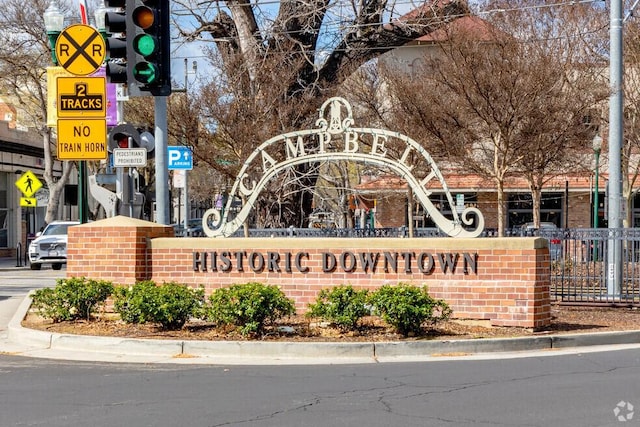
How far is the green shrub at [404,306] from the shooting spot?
11.4 m

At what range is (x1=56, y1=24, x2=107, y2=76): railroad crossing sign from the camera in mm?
13611

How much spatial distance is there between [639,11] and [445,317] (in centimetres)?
1812

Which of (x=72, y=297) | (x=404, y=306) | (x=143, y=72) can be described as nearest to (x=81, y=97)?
(x=143, y=72)

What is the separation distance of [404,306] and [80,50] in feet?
21.6

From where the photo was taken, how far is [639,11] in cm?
2628

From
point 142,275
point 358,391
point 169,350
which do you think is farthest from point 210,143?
point 358,391

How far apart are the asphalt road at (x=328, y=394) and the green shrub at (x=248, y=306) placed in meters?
Answer: 1.25

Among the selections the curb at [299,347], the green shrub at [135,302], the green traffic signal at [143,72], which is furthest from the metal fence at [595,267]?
the green traffic signal at [143,72]

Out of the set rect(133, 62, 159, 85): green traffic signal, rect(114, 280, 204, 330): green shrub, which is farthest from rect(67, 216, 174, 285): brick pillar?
rect(133, 62, 159, 85): green traffic signal

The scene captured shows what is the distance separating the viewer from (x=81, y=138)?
45.3 feet

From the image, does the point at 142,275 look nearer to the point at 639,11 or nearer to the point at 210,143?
the point at 210,143

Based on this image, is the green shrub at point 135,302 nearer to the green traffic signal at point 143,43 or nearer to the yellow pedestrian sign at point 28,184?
the green traffic signal at point 143,43

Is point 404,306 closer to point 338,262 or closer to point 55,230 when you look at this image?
point 338,262

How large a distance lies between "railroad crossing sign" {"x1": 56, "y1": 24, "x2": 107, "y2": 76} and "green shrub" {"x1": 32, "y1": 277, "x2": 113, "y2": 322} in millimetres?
3351
